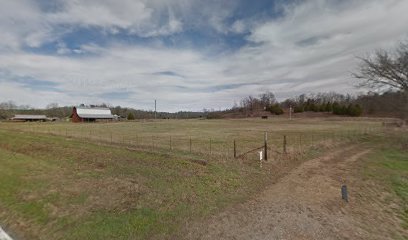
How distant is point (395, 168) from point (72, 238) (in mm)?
14711

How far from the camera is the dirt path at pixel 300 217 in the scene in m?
6.12

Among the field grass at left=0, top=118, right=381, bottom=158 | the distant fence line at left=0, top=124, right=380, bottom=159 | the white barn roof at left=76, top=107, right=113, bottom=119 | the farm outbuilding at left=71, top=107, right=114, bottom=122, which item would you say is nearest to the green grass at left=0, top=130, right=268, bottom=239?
the distant fence line at left=0, top=124, right=380, bottom=159

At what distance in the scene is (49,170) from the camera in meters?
12.4

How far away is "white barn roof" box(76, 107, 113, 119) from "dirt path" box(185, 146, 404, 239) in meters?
91.8

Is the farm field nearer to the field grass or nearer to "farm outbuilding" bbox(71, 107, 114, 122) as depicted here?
the field grass

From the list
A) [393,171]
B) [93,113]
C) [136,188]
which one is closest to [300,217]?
[136,188]

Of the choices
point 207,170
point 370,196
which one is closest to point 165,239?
point 207,170

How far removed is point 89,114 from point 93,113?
2.33 meters

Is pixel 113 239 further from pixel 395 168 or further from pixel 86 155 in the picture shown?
pixel 395 168

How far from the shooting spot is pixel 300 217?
23.0 feet

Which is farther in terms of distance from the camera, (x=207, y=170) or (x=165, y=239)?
(x=207, y=170)

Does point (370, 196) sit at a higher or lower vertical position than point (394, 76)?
lower

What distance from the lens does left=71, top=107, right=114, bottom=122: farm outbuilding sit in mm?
89925

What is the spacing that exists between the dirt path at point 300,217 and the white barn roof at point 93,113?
301ft
